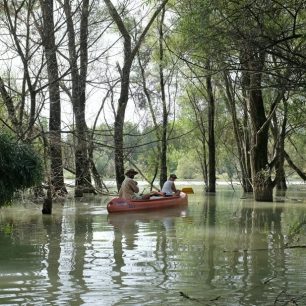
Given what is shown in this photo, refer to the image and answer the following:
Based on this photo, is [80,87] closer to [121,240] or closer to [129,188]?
[129,188]

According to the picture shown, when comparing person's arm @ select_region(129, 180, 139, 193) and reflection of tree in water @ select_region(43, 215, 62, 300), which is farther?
person's arm @ select_region(129, 180, 139, 193)

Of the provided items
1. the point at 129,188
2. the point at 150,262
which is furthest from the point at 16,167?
the point at 129,188

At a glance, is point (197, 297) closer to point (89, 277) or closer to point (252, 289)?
point (252, 289)

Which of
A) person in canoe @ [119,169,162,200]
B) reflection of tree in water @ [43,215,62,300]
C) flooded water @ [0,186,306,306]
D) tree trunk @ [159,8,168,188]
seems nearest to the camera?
flooded water @ [0,186,306,306]

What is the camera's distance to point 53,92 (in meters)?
14.2

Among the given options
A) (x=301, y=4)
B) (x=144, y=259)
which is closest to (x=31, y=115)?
(x=144, y=259)

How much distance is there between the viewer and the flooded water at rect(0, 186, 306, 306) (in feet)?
20.0

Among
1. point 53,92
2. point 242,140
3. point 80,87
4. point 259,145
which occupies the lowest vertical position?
point 259,145

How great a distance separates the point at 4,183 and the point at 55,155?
137 inches

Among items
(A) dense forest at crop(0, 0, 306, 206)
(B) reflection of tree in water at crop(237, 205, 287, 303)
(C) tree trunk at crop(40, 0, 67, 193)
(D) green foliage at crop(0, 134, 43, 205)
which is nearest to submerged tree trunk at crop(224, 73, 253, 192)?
(A) dense forest at crop(0, 0, 306, 206)

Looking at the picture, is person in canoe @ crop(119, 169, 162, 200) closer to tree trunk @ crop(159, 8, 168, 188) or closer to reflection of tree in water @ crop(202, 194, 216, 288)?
reflection of tree in water @ crop(202, 194, 216, 288)

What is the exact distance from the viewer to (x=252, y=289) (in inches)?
253

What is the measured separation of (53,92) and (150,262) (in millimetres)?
7322

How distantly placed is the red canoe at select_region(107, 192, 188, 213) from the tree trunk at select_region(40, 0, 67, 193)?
1765 mm
